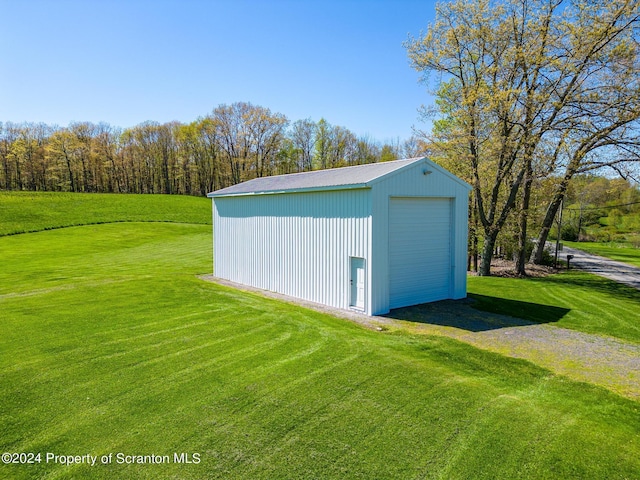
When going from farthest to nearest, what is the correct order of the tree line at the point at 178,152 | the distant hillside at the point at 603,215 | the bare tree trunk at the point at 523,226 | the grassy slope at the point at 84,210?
1. the tree line at the point at 178,152
2. the distant hillside at the point at 603,215
3. the grassy slope at the point at 84,210
4. the bare tree trunk at the point at 523,226

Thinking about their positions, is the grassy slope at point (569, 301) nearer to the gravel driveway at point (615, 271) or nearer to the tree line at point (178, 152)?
the gravel driveway at point (615, 271)

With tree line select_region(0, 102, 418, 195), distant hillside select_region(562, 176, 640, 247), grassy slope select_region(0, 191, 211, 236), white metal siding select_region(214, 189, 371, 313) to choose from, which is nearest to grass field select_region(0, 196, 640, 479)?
white metal siding select_region(214, 189, 371, 313)

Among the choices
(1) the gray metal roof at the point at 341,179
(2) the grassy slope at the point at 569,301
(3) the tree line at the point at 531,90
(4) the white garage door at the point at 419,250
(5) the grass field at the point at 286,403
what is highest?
(3) the tree line at the point at 531,90

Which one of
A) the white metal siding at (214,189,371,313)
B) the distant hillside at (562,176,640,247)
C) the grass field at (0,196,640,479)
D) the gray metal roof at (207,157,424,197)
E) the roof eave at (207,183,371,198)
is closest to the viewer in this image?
the grass field at (0,196,640,479)

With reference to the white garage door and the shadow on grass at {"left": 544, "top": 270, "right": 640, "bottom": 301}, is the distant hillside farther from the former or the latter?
the white garage door

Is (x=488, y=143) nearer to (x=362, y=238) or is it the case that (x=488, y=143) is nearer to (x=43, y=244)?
(x=362, y=238)

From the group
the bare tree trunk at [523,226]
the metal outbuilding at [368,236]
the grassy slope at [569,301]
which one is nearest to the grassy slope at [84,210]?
the metal outbuilding at [368,236]
